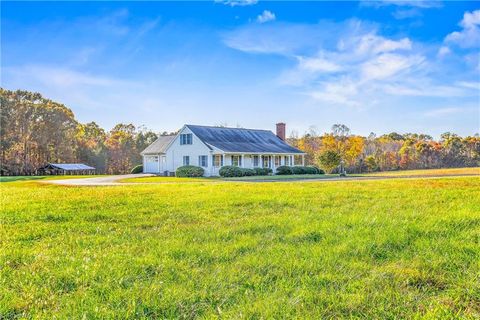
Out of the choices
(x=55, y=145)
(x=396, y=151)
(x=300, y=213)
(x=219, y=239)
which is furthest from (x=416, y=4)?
(x=396, y=151)

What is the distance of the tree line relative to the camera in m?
51.5

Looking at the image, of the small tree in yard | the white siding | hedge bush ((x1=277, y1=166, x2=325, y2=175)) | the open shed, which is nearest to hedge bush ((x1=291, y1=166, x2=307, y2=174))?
hedge bush ((x1=277, y1=166, x2=325, y2=175))

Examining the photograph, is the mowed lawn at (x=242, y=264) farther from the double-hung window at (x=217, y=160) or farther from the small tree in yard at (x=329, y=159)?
the small tree in yard at (x=329, y=159)

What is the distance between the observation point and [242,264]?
4191 millimetres

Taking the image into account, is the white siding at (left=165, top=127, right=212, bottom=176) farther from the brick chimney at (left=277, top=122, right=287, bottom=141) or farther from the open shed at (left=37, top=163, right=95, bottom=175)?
the brick chimney at (left=277, top=122, right=287, bottom=141)

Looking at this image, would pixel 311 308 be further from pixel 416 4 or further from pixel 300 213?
pixel 416 4

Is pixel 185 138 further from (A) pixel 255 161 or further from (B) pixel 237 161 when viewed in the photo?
(A) pixel 255 161

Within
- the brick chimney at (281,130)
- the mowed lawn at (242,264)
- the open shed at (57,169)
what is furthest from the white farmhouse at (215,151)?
the mowed lawn at (242,264)

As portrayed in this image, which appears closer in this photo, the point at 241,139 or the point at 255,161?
the point at 255,161

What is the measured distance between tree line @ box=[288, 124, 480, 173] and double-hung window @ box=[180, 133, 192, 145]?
67.9ft

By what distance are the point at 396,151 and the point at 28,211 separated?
62.8 m

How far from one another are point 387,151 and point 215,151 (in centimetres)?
3757

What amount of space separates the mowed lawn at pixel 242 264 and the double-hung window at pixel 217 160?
2757cm

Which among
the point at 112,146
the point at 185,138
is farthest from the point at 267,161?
the point at 112,146
